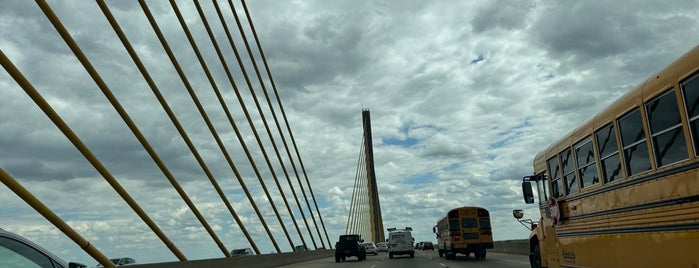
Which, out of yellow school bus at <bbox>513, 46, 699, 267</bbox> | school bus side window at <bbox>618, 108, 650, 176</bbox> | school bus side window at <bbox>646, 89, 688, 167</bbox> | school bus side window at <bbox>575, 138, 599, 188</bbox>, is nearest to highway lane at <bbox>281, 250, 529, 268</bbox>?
yellow school bus at <bbox>513, 46, 699, 267</bbox>

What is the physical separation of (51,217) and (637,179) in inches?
433

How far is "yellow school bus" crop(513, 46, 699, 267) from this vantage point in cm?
529

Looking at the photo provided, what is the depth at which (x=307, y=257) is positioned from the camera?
1394 inches

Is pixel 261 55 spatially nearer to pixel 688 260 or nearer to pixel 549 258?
pixel 549 258

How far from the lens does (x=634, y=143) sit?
249 inches

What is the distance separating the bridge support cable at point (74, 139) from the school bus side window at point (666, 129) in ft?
41.1

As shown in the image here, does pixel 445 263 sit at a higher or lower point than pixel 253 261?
lower

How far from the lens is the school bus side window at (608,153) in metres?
6.79

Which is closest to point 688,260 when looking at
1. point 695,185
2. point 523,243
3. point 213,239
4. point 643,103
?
point 695,185

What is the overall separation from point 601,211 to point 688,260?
2030mm

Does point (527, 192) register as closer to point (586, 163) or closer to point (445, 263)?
point (586, 163)

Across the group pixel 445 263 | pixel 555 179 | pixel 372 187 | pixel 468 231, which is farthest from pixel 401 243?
pixel 372 187

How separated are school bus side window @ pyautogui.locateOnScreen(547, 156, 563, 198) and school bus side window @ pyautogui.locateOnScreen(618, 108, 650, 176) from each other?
2644mm

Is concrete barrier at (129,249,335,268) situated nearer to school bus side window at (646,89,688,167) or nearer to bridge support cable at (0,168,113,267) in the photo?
bridge support cable at (0,168,113,267)
